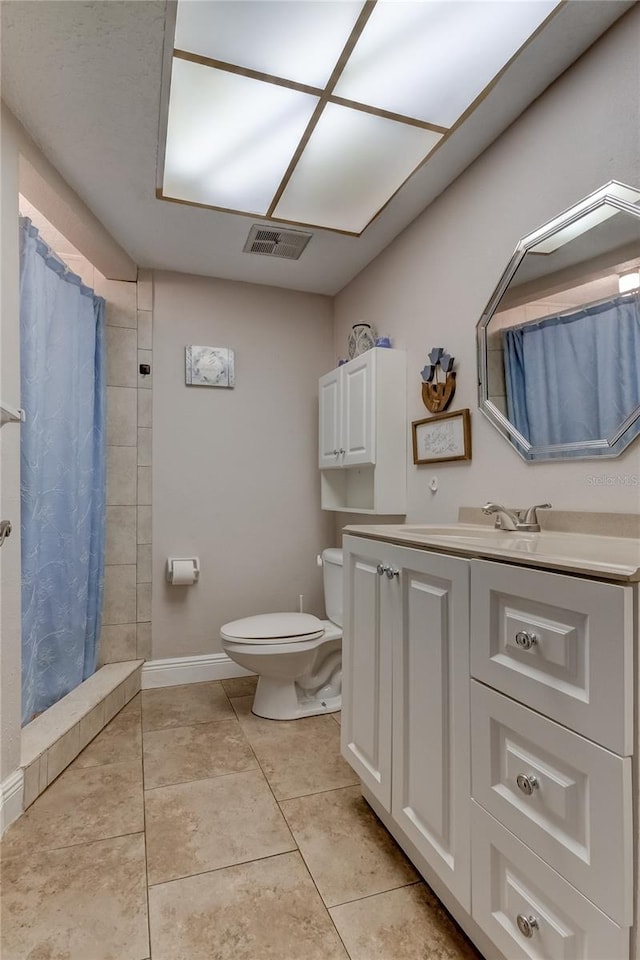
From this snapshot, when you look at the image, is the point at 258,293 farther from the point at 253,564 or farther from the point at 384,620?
the point at 384,620

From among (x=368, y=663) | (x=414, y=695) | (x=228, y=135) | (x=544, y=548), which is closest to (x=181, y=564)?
(x=368, y=663)

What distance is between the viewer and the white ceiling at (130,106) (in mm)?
1312

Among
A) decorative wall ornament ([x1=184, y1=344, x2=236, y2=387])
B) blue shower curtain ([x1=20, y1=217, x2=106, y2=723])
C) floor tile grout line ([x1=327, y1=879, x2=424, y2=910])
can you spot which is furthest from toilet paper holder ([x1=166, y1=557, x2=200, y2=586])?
floor tile grout line ([x1=327, y1=879, x2=424, y2=910])

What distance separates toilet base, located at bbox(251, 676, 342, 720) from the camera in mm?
2344

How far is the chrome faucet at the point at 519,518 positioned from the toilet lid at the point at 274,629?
111 centimetres

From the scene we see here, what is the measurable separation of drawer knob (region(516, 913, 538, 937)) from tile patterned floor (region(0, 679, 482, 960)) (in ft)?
1.08

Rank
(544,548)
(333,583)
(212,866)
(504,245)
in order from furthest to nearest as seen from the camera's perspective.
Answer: (333,583)
(504,245)
(212,866)
(544,548)

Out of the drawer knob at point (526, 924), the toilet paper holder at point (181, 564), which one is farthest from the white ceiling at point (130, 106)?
the drawer knob at point (526, 924)

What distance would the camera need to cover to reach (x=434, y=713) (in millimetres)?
1193

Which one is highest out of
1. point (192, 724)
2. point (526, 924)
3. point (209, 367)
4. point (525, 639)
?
point (209, 367)

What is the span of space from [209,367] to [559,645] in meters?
2.46

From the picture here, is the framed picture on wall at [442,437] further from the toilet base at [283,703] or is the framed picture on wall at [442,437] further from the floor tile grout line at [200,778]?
the floor tile grout line at [200,778]

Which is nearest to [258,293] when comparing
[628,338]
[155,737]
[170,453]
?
[170,453]

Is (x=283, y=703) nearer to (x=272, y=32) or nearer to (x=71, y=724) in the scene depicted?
(x=71, y=724)
